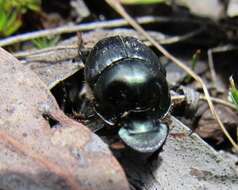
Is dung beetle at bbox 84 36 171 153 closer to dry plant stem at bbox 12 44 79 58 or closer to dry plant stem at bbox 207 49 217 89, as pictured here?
dry plant stem at bbox 12 44 79 58

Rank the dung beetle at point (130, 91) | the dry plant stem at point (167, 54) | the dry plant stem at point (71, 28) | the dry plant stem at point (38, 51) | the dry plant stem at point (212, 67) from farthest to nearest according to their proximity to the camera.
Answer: the dry plant stem at point (212, 67)
the dry plant stem at point (71, 28)
the dry plant stem at point (38, 51)
the dry plant stem at point (167, 54)
the dung beetle at point (130, 91)

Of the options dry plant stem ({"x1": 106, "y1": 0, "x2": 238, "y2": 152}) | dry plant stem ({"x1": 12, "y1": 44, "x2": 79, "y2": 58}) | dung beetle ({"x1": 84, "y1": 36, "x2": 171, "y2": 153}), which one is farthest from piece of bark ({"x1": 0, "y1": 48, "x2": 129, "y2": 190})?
dry plant stem ({"x1": 106, "y1": 0, "x2": 238, "y2": 152})

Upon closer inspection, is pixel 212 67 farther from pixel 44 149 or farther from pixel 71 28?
pixel 44 149

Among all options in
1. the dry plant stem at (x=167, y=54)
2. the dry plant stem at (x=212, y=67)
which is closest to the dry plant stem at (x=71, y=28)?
the dry plant stem at (x=167, y=54)

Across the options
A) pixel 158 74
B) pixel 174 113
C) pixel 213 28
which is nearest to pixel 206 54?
pixel 213 28

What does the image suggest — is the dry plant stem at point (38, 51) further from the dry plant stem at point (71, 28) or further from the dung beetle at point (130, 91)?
the dung beetle at point (130, 91)

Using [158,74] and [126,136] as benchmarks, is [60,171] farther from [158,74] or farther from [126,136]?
[158,74]
